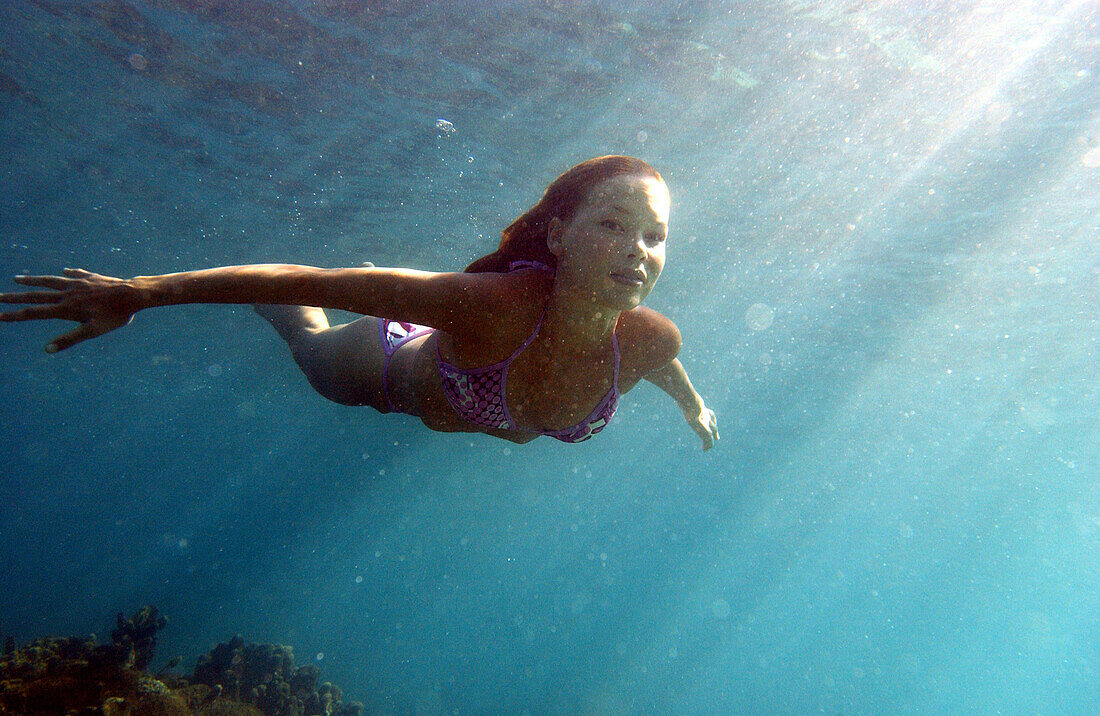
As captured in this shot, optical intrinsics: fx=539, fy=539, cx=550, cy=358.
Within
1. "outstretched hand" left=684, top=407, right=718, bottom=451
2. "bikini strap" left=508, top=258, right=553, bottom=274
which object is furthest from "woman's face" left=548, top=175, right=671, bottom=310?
"outstretched hand" left=684, top=407, right=718, bottom=451

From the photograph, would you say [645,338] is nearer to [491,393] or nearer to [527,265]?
[527,265]

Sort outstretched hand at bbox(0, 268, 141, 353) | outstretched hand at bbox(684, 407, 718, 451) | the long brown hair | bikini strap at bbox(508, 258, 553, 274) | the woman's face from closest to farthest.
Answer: outstretched hand at bbox(0, 268, 141, 353) < the woman's face < the long brown hair < bikini strap at bbox(508, 258, 553, 274) < outstretched hand at bbox(684, 407, 718, 451)

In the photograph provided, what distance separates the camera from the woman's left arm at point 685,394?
4703mm

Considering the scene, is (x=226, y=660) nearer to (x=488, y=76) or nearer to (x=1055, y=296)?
(x=488, y=76)

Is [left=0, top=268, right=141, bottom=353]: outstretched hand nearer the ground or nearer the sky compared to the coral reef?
nearer the sky

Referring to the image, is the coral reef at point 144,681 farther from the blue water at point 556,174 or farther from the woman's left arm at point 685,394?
the blue water at point 556,174

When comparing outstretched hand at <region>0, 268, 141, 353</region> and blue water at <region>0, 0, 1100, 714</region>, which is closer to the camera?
outstretched hand at <region>0, 268, 141, 353</region>

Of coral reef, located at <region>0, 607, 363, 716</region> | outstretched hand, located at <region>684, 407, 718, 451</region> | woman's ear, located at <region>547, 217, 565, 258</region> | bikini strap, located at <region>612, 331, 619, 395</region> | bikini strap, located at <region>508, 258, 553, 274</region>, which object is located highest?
woman's ear, located at <region>547, 217, 565, 258</region>

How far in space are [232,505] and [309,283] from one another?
298 feet

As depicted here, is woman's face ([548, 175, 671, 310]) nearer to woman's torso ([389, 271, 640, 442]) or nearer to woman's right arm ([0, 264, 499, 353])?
woman's torso ([389, 271, 640, 442])

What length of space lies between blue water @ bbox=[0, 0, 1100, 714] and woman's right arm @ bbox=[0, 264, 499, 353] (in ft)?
30.2

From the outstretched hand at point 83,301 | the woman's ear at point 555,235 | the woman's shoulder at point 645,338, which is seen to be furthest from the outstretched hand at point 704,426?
the outstretched hand at point 83,301

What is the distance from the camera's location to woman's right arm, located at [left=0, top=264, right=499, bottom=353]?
2395mm

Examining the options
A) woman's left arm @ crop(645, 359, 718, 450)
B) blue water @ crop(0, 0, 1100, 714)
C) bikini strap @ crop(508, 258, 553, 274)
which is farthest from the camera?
blue water @ crop(0, 0, 1100, 714)
